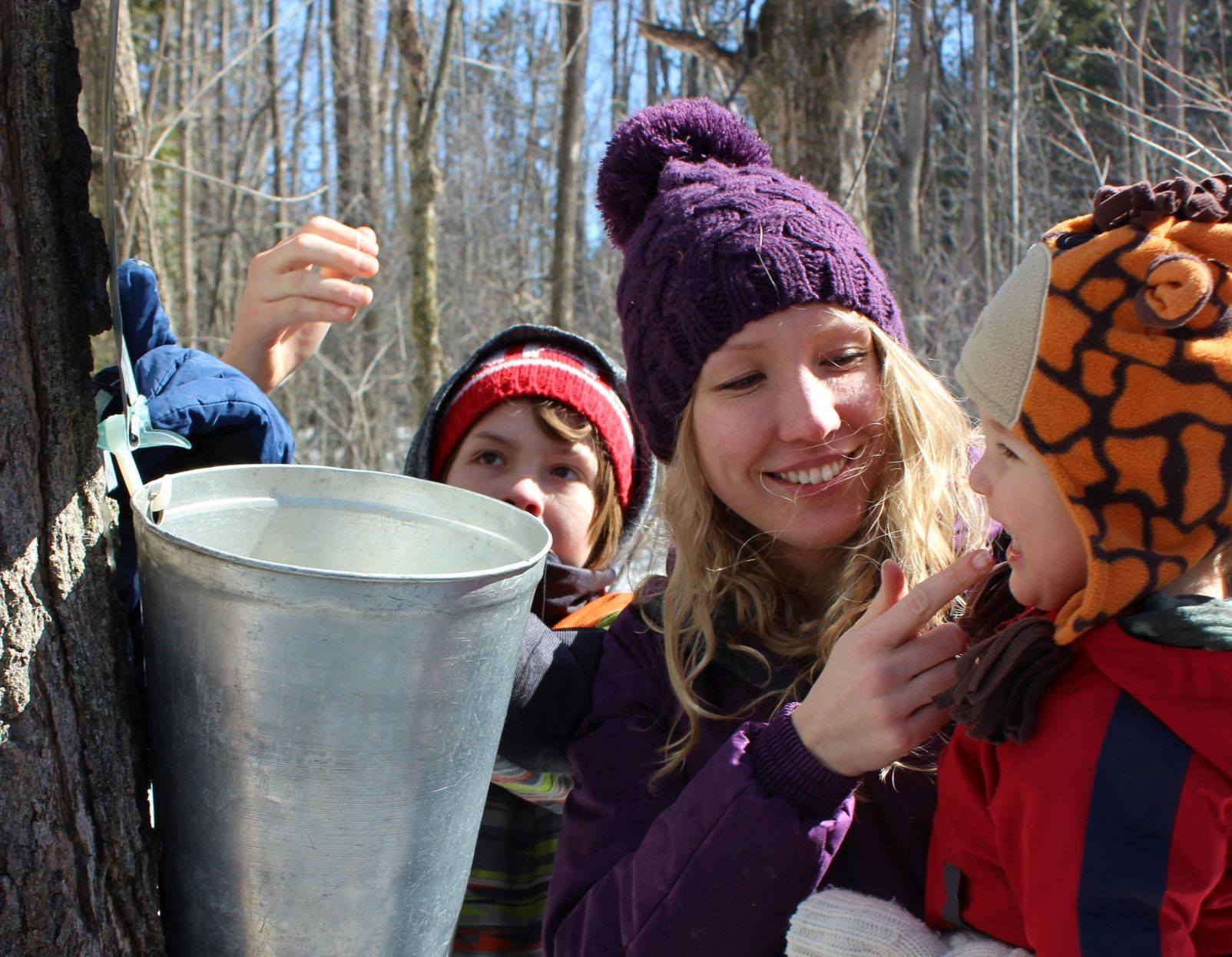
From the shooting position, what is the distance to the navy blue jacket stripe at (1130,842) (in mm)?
1007

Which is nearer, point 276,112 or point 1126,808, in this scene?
point 1126,808

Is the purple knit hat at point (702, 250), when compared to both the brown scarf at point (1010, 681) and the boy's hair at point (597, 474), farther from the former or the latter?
the brown scarf at point (1010, 681)

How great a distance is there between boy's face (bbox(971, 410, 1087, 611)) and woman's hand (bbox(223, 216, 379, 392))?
98cm

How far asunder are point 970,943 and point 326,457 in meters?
11.7

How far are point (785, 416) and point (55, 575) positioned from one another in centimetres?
104

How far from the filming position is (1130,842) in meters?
1.03

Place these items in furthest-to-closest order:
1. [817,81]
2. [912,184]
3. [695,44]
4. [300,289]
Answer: [912,184] → [695,44] → [817,81] → [300,289]

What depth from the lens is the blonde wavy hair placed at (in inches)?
65.5

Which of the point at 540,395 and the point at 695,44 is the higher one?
the point at 695,44

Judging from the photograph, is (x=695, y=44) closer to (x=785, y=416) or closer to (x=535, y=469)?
(x=535, y=469)

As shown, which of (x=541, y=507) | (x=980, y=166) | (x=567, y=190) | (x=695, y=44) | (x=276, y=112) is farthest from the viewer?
(x=276, y=112)

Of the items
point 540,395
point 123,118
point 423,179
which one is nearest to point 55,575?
point 540,395

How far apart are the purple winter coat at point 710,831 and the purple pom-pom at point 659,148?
0.90 meters

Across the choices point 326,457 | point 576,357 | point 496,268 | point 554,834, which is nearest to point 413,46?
point 576,357
